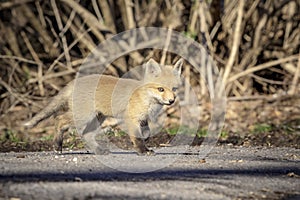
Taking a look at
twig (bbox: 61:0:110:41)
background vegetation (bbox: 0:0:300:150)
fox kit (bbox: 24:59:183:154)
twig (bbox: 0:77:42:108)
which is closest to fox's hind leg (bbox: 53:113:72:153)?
fox kit (bbox: 24:59:183:154)

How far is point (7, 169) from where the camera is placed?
6.36 m

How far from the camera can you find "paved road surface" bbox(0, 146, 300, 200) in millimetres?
5367

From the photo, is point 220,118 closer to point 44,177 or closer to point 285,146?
point 285,146

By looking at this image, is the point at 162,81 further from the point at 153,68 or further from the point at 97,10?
the point at 97,10

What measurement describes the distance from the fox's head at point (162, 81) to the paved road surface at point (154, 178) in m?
0.84

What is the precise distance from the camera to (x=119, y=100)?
28.1ft

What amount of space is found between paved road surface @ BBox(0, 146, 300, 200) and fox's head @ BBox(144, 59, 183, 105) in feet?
2.75

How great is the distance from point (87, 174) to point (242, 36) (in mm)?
10387

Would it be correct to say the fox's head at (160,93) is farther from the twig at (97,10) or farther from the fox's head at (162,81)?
the twig at (97,10)

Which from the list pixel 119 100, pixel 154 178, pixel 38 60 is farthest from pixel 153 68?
pixel 38 60

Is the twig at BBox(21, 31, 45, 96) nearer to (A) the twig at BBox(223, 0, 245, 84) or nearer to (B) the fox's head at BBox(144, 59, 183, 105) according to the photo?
(A) the twig at BBox(223, 0, 245, 84)

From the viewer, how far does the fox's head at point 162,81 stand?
27.9ft

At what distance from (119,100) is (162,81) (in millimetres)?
676

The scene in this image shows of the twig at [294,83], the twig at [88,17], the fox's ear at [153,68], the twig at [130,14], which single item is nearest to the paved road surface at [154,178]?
the fox's ear at [153,68]
